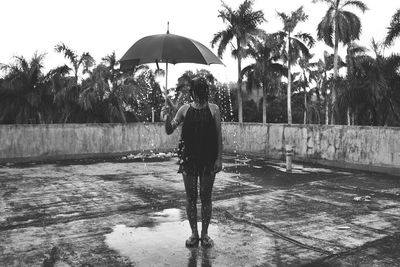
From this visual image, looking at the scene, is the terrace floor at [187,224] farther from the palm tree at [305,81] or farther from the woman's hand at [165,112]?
the palm tree at [305,81]

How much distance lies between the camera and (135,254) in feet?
14.9

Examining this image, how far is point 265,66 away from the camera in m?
39.7

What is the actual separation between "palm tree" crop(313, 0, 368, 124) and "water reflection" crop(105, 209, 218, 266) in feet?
108

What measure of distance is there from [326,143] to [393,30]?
8106mm

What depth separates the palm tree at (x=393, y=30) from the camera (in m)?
17.9

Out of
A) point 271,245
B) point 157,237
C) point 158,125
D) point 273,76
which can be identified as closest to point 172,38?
point 157,237

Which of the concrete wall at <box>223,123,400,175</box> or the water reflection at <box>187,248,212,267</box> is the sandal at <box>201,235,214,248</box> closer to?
the water reflection at <box>187,248,212,267</box>

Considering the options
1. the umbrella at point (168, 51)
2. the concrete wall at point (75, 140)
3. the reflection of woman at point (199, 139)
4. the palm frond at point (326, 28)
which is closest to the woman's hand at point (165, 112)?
the reflection of woman at point (199, 139)

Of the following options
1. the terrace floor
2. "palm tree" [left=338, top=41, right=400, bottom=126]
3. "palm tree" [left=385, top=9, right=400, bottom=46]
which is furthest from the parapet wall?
"palm tree" [left=385, top=9, right=400, bottom=46]

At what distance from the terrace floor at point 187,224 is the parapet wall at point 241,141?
136 centimetres

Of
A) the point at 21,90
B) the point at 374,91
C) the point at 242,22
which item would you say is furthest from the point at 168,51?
the point at 242,22

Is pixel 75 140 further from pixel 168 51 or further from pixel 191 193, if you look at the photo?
pixel 191 193

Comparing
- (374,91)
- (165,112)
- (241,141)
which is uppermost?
(374,91)

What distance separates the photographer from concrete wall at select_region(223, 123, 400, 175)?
1159 centimetres
